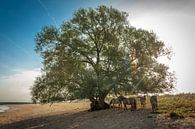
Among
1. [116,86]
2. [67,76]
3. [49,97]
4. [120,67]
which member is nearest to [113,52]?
[120,67]

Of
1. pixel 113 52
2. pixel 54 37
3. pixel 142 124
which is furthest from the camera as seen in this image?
pixel 54 37

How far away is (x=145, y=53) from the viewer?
115ft

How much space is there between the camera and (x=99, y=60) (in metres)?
37.0

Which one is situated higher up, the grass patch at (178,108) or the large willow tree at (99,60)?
the large willow tree at (99,60)

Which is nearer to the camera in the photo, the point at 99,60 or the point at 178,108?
the point at 178,108

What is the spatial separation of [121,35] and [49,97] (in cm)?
→ 1279

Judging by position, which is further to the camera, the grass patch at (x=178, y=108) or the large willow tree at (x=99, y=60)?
the large willow tree at (x=99, y=60)

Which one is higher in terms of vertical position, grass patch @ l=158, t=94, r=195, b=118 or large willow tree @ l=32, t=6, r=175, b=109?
large willow tree @ l=32, t=6, r=175, b=109

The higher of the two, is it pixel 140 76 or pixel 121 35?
pixel 121 35

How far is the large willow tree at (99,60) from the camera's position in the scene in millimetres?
34812

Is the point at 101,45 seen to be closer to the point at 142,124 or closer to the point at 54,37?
the point at 54,37

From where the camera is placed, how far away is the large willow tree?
34.8m

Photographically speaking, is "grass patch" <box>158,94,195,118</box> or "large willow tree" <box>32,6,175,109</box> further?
"large willow tree" <box>32,6,175,109</box>

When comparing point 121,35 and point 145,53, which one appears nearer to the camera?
point 145,53
